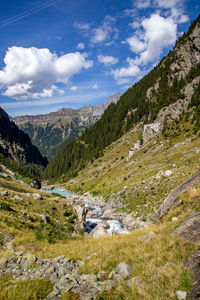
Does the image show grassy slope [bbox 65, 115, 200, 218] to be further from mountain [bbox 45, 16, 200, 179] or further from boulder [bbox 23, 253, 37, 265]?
boulder [bbox 23, 253, 37, 265]

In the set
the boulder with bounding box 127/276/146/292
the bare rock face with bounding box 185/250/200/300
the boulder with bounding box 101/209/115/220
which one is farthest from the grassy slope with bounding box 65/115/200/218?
the boulder with bounding box 127/276/146/292

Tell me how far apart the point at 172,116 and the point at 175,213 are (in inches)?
3107

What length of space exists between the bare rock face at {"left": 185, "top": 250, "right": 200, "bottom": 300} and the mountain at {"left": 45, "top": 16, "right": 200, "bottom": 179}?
224 ft

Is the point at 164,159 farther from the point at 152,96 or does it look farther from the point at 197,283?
the point at 152,96

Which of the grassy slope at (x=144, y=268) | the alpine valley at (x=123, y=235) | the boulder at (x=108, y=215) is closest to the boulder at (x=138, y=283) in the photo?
the alpine valley at (x=123, y=235)

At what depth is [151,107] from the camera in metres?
135

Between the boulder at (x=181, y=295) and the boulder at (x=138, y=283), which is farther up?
the boulder at (x=181, y=295)

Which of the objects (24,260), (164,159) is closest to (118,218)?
(164,159)

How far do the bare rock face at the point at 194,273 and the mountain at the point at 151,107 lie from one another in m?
68.2

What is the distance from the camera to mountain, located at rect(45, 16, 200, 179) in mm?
86688

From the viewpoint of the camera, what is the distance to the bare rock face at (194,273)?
4723 millimetres

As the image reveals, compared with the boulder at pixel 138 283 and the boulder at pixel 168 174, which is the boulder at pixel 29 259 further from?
the boulder at pixel 168 174

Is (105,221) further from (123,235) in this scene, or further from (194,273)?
(194,273)

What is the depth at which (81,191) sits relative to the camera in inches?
3629
